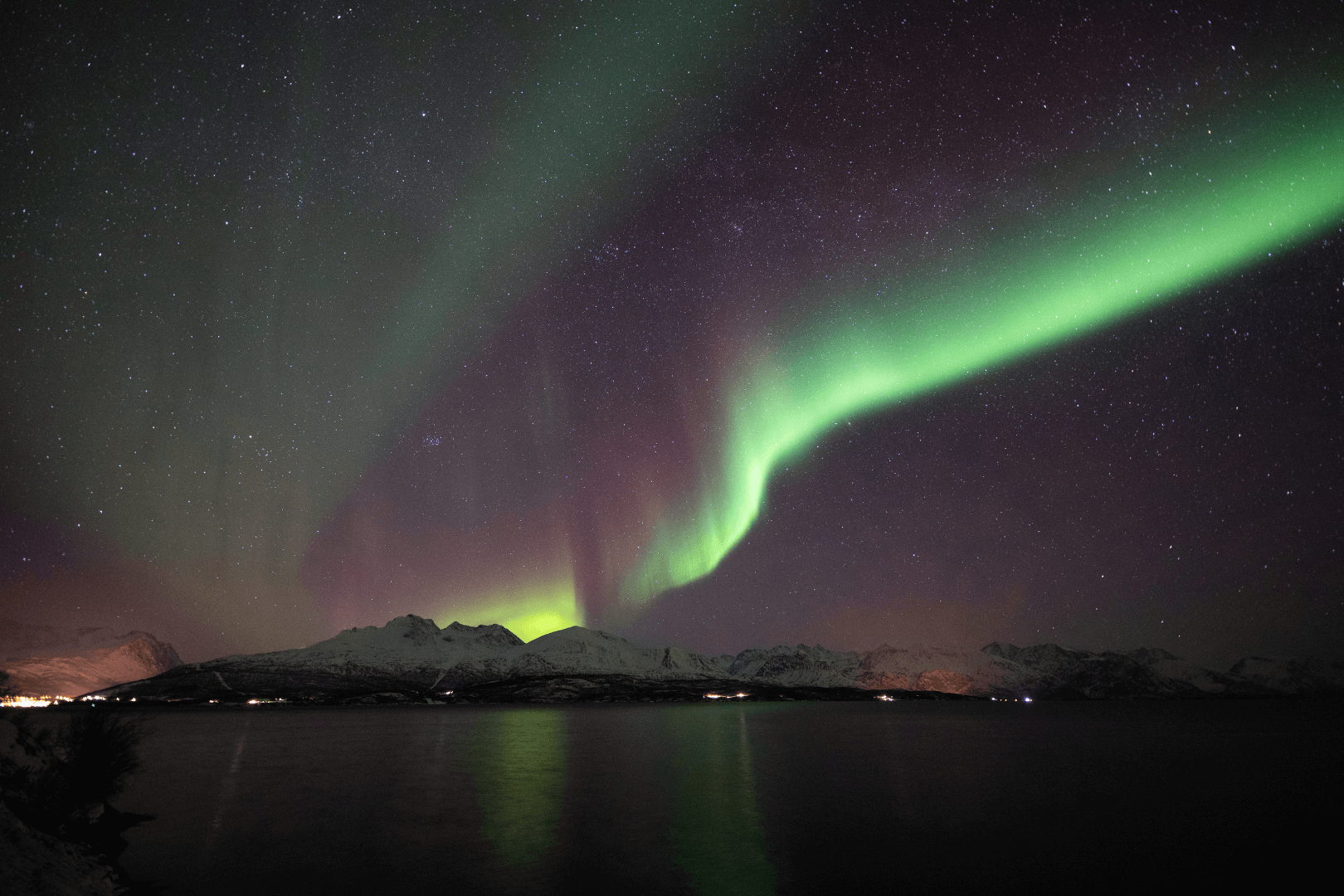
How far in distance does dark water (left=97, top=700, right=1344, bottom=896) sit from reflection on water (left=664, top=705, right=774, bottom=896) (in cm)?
14

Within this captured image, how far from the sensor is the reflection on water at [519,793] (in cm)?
2577

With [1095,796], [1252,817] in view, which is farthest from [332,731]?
[1252,817]

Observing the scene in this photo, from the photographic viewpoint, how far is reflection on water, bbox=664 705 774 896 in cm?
2036

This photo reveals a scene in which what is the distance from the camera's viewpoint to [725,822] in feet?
97.8

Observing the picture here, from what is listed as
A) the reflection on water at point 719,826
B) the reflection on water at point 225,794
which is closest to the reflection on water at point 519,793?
the reflection on water at point 719,826

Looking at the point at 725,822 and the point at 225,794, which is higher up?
the point at 225,794

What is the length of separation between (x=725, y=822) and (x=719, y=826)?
1.00 meters

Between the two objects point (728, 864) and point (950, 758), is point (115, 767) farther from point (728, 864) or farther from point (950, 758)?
point (950, 758)

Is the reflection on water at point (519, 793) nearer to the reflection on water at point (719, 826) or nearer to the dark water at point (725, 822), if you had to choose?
the dark water at point (725, 822)

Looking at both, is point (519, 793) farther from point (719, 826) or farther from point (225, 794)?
point (225, 794)

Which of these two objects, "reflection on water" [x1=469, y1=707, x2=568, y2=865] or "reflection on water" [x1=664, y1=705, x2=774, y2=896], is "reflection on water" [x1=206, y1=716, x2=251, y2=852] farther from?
"reflection on water" [x1=664, y1=705, x2=774, y2=896]

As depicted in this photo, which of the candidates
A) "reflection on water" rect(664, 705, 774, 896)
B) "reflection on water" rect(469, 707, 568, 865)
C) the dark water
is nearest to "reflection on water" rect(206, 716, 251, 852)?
the dark water

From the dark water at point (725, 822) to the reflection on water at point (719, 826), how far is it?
0.47 feet

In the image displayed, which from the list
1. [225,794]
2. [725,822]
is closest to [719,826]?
[725,822]
